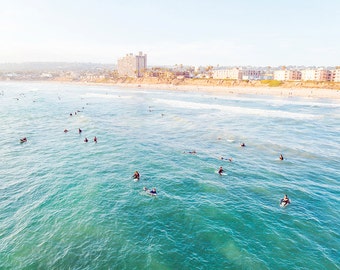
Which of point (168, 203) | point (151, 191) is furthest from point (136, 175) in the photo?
point (168, 203)

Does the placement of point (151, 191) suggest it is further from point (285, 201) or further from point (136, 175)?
point (285, 201)

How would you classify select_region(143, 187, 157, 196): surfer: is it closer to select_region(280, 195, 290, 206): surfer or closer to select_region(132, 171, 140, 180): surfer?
select_region(132, 171, 140, 180): surfer

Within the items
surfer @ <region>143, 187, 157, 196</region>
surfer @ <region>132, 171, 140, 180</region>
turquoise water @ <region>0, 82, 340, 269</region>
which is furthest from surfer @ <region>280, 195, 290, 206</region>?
surfer @ <region>132, 171, 140, 180</region>

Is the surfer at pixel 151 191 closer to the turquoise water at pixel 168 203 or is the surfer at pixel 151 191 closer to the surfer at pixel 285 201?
the turquoise water at pixel 168 203

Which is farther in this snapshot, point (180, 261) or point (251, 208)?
point (251, 208)

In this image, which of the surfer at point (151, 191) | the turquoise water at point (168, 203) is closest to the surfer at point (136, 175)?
the turquoise water at point (168, 203)

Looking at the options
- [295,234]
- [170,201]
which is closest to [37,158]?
[170,201]

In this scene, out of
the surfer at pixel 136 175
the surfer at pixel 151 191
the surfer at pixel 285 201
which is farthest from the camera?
the surfer at pixel 136 175

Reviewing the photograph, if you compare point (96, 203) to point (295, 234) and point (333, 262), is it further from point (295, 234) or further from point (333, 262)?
point (333, 262)
